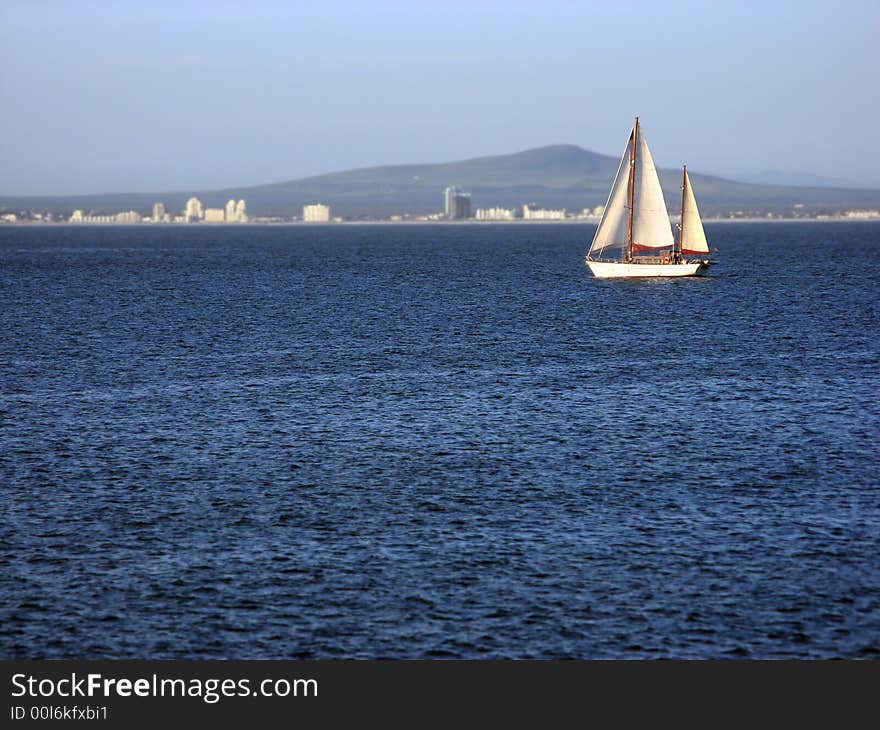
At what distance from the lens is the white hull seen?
13938 centimetres

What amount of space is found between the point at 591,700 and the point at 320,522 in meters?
14.8

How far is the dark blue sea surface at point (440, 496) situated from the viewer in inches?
1271

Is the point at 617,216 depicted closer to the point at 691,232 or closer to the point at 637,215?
the point at 637,215

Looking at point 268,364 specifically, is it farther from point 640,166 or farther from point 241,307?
point 640,166

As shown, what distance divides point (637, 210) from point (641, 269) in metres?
6.55

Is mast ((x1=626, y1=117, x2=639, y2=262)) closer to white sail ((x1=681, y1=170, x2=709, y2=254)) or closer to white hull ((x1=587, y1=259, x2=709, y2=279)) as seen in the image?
white hull ((x1=587, y1=259, x2=709, y2=279))

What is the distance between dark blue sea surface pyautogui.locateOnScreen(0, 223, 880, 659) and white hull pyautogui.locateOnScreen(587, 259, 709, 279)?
48660mm

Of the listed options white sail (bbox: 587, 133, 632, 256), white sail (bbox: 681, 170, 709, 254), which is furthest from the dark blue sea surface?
white sail (bbox: 681, 170, 709, 254)

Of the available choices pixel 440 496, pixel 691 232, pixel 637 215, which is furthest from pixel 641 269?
pixel 440 496

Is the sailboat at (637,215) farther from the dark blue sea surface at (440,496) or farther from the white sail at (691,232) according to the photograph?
the dark blue sea surface at (440,496)

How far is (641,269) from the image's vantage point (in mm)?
139500

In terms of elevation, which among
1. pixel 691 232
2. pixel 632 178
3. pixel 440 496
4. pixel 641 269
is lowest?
pixel 440 496

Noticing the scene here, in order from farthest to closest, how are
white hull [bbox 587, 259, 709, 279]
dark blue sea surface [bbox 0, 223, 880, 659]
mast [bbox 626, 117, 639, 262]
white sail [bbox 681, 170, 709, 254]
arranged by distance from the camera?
white sail [bbox 681, 170, 709, 254], white hull [bbox 587, 259, 709, 279], mast [bbox 626, 117, 639, 262], dark blue sea surface [bbox 0, 223, 880, 659]

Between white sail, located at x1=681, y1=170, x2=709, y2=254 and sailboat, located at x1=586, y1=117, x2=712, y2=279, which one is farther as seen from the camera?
white sail, located at x1=681, y1=170, x2=709, y2=254
